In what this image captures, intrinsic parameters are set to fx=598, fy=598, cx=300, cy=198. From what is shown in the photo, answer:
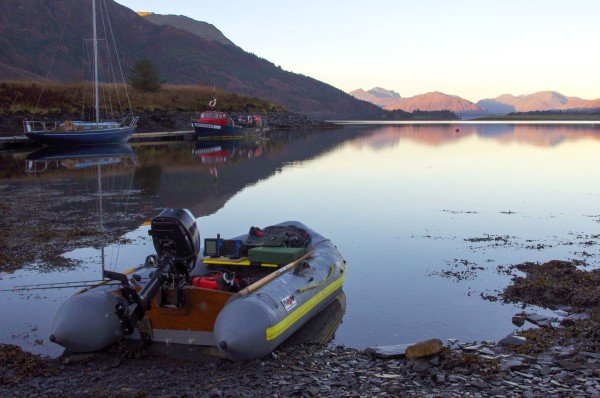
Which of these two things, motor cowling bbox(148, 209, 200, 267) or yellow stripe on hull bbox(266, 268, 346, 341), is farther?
motor cowling bbox(148, 209, 200, 267)

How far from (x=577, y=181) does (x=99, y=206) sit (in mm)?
18410

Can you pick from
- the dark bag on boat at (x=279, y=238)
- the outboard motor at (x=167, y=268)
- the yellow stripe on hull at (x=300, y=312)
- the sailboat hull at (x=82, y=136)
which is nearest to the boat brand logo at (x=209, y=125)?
the sailboat hull at (x=82, y=136)

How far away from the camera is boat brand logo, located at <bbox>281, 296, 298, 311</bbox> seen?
7035mm

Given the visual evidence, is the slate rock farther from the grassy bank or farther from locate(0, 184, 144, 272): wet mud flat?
Answer: the grassy bank

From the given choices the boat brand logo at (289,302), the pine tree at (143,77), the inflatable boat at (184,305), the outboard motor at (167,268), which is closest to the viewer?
the inflatable boat at (184,305)

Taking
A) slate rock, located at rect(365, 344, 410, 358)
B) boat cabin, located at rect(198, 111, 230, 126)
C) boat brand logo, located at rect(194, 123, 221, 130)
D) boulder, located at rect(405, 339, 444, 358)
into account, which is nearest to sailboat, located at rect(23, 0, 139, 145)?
boat brand logo, located at rect(194, 123, 221, 130)

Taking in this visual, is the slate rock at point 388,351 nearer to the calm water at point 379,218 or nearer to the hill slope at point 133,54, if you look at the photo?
the calm water at point 379,218

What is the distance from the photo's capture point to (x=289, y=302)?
716 cm

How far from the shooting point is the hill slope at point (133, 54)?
455 ft

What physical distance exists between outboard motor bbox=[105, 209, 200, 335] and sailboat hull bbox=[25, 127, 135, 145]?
32.6m

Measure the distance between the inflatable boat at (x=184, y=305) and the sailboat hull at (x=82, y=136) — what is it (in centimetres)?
3190

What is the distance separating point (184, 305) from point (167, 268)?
471 mm

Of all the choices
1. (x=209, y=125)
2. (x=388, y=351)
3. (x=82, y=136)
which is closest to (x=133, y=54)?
(x=209, y=125)

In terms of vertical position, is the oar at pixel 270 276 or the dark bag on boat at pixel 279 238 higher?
the dark bag on boat at pixel 279 238
